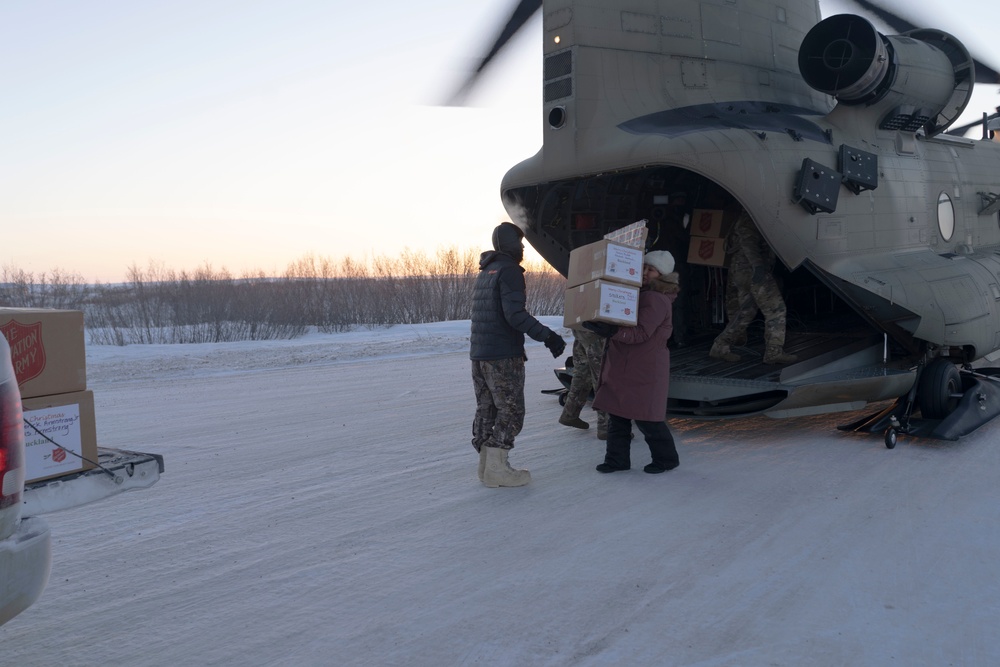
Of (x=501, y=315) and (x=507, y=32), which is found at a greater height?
(x=507, y=32)

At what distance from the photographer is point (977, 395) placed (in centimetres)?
690

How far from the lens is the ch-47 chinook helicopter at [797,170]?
6652 mm

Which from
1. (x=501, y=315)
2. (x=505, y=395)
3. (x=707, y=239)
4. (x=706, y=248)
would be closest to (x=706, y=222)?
(x=707, y=239)

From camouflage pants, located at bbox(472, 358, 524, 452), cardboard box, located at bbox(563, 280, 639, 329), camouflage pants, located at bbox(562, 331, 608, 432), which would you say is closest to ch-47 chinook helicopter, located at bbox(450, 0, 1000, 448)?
camouflage pants, located at bbox(562, 331, 608, 432)

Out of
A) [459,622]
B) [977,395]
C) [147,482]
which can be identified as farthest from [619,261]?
[977,395]

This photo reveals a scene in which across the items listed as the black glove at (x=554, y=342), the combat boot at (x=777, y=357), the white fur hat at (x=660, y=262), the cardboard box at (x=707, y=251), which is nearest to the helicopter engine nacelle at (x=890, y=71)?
the cardboard box at (x=707, y=251)

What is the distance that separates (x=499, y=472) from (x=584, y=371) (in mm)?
1995

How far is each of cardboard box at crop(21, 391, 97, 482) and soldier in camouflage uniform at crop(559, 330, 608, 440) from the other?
4181 millimetres

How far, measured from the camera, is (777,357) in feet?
23.9

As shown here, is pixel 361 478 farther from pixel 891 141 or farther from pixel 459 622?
pixel 891 141

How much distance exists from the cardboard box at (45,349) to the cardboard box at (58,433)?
0.05m

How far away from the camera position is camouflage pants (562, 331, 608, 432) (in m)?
6.69

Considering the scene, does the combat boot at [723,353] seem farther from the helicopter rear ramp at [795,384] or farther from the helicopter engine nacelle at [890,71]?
the helicopter engine nacelle at [890,71]

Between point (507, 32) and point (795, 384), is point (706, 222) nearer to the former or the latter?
point (795, 384)
